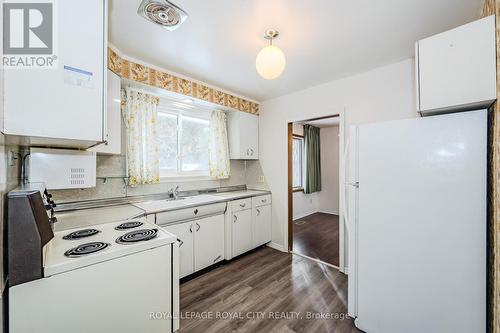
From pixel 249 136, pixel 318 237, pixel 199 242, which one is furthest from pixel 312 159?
pixel 199 242

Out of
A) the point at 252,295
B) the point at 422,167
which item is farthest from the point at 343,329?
the point at 422,167

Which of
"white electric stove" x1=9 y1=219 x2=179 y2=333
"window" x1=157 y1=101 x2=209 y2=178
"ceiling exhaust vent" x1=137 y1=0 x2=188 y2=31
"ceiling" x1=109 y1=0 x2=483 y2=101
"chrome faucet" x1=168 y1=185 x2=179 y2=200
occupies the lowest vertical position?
"white electric stove" x1=9 y1=219 x2=179 y2=333

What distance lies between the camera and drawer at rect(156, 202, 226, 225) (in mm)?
2008

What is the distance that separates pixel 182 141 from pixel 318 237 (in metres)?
2.83

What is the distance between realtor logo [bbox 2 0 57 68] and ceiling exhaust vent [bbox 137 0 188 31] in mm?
585

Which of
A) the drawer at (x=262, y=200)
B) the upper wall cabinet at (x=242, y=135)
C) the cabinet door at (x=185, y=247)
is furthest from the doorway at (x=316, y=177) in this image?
the cabinet door at (x=185, y=247)

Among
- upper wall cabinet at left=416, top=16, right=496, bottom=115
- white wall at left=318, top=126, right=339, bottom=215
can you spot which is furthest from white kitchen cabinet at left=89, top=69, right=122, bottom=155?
white wall at left=318, top=126, right=339, bottom=215

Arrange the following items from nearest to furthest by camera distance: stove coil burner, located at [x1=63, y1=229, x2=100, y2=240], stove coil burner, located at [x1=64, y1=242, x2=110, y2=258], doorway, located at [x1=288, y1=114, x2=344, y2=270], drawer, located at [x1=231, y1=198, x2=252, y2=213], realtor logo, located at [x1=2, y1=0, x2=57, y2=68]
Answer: realtor logo, located at [x1=2, y1=0, x2=57, y2=68], stove coil burner, located at [x1=64, y1=242, x2=110, y2=258], stove coil burner, located at [x1=63, y1=229, x2=100, y2=240], drawer, located at [x1=231, y1=198, x2=252, y2=213], doorway, located at [x1=288, y1=114, x2=344, y2=270]

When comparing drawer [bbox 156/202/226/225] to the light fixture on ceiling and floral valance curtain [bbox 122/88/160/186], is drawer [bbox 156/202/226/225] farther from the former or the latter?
the light fixture on ceiling

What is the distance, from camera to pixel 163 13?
1440 mm

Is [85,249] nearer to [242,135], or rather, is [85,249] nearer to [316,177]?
[242,135]

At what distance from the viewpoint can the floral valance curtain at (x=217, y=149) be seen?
3.06m

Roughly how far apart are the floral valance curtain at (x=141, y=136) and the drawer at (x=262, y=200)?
4.49 ft

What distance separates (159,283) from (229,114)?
8.57 feet
